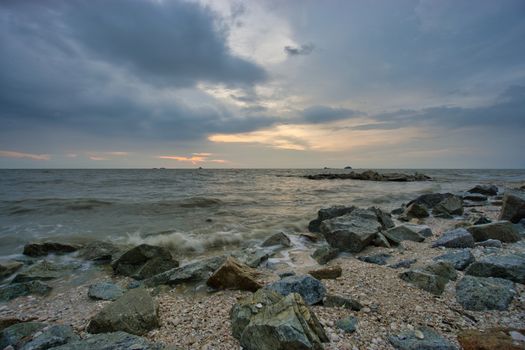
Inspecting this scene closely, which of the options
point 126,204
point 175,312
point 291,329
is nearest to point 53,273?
point 175,312

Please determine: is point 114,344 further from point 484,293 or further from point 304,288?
point 484,293

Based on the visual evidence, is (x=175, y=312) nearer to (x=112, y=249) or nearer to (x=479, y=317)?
(x=479, y=317)

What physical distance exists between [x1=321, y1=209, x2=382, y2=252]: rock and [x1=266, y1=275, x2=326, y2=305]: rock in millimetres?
3174

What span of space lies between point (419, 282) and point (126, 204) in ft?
49.1

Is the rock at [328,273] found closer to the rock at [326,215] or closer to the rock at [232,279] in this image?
the rock at [232,279]

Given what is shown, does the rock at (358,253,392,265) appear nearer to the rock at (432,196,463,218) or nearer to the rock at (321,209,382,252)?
the rock at (321,209,382,252)

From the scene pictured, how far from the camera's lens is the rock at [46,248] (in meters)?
6.98

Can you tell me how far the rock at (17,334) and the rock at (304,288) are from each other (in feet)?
9.78

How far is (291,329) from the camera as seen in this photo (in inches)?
92.8

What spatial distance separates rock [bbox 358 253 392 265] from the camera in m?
5.43

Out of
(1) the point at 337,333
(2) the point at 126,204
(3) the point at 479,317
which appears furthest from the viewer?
(2) the point at 126,204

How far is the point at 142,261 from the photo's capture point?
5844mm

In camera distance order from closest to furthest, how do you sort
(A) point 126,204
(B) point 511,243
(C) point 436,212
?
(B) point 511,243 < (C) point 436,212 < (A) point 126,204

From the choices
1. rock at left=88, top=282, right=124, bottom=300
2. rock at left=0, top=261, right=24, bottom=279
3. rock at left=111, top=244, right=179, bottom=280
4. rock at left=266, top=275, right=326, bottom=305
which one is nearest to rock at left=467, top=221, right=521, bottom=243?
rock at left=266, top=275, right=326, bottom=305
